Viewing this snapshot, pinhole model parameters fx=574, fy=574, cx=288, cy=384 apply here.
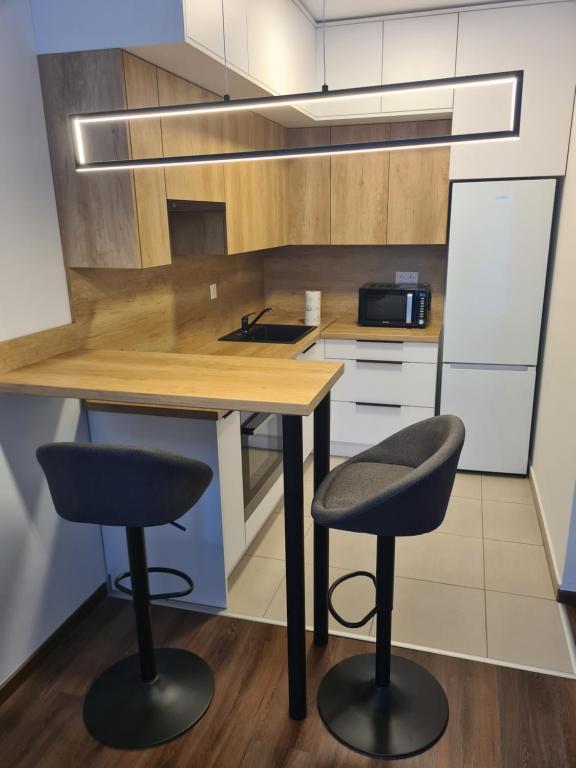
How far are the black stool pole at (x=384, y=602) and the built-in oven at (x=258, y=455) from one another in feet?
3.15

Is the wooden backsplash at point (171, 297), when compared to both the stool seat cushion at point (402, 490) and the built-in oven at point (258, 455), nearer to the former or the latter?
the built-in oven at point (258, 455)

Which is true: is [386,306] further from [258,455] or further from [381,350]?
[258,455]

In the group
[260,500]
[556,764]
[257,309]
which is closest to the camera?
[556,764]

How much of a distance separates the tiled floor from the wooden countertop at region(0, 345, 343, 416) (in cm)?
114

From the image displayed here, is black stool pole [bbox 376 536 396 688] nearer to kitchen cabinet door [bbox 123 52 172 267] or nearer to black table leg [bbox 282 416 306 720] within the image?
black table leg [bbox 282 416 306 720]

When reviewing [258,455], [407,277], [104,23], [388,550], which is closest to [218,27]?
[104,23]

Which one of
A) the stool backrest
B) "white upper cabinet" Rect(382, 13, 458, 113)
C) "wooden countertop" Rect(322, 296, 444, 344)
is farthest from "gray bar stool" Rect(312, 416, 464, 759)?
"white upper cabinet" Rect(382, 13, 458, 113)

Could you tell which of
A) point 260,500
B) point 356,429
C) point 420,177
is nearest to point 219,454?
point 260,500

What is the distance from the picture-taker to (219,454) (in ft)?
7.59

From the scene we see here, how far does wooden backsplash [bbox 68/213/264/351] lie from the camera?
2539 mm

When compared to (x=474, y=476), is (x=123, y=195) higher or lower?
higher

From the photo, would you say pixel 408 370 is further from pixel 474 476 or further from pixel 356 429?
pixel 474 476

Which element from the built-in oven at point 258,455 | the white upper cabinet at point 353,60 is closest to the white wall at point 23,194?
the built-in oven at point 258,455

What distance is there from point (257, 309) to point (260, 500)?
1932mm
